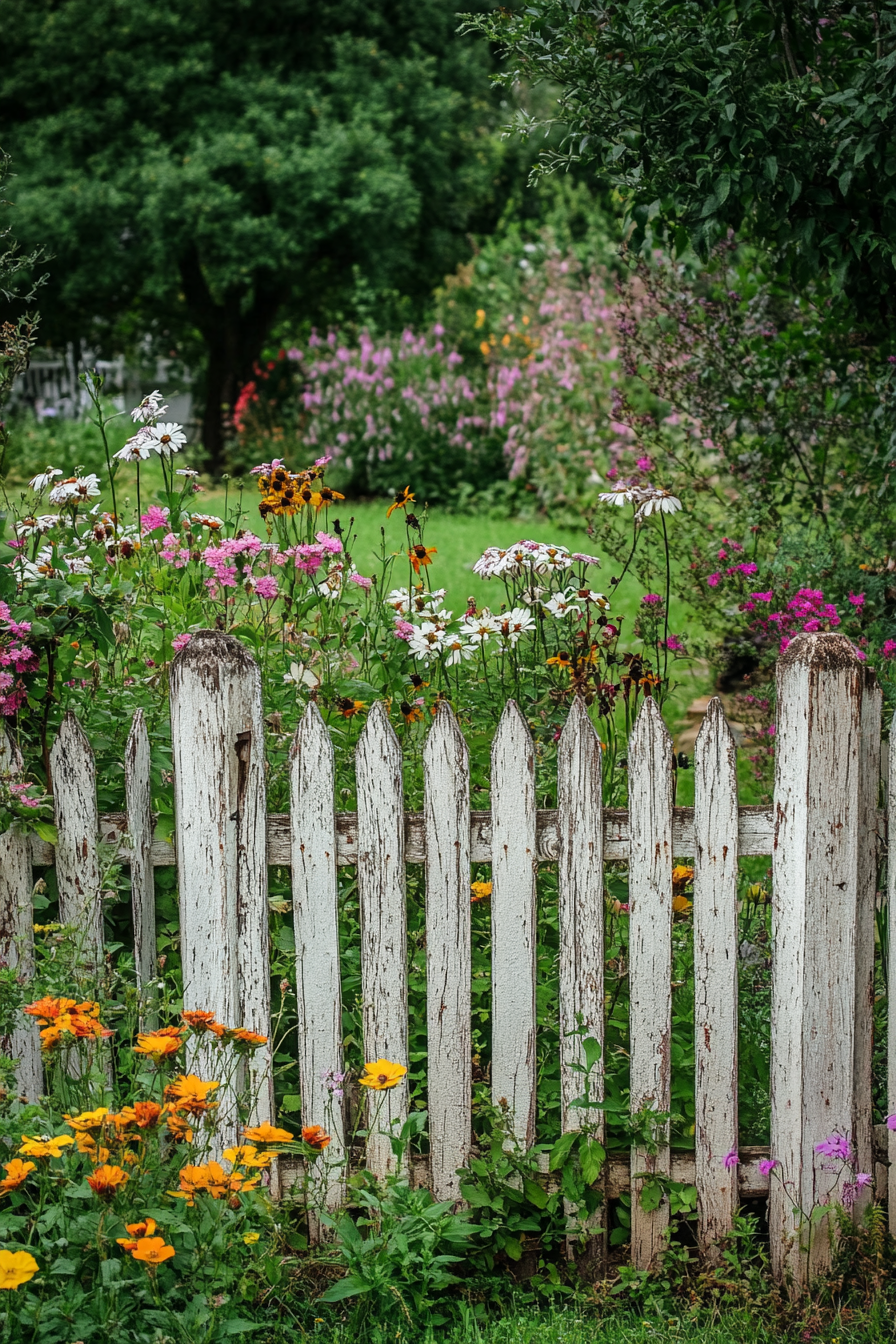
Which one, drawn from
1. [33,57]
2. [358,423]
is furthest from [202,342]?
[358,423]

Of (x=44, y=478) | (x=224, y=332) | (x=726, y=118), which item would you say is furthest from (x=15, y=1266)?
(x=224, y=332)

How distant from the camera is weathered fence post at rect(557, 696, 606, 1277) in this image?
91.2 inches

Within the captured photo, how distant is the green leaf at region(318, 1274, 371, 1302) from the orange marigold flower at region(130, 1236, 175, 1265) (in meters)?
0.48

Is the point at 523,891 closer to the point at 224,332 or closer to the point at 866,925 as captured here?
the point at 866,925

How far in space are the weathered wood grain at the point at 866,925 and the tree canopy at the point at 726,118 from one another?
1.32m

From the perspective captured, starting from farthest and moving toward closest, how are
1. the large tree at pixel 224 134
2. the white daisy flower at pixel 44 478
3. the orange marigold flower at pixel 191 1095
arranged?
the large tree at pixel 224 134 < the white daisy flower at pixel 44 478 < the orange marigold flower at pixel 191 1095

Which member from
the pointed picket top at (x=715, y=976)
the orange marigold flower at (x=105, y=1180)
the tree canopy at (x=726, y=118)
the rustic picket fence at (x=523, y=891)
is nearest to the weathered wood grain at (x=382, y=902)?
the rustic picket fence at (x=523, y=891)

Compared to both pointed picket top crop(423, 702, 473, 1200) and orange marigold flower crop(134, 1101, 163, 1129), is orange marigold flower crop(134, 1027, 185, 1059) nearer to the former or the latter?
orange marigold flower crop(134, 1101, 163, 1129)

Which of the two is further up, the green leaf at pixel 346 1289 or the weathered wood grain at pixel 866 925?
the weathered wood grain at pixel 866 925

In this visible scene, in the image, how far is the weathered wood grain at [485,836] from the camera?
92.0 inches

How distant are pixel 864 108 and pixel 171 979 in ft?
8.13

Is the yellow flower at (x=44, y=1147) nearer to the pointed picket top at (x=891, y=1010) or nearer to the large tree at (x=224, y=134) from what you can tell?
the pointed picket top at (x=891, y=1010)

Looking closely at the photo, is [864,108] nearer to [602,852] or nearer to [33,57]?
[602,852]

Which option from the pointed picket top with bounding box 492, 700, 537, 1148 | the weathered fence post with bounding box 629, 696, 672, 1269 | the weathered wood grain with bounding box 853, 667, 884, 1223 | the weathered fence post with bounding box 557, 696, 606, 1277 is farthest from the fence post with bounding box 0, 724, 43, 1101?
the weathered wood grain with bounding box 853, 667, 884, 1223
